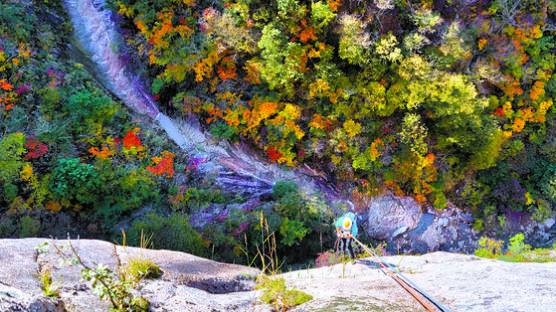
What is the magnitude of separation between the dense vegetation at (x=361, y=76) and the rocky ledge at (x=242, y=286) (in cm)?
436

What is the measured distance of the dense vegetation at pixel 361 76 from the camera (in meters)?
7.52

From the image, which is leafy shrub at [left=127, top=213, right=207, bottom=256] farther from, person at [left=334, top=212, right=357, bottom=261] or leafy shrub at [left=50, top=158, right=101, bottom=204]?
person at [left=334, top=212, right=357, bottom=261]

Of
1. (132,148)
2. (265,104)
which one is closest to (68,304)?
(132,148)

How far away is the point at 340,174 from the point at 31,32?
749 cm

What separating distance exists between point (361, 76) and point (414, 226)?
4.20m

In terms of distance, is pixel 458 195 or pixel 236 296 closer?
pixel 236 296

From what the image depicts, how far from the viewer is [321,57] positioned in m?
7.80

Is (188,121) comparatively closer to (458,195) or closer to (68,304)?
(68,304)

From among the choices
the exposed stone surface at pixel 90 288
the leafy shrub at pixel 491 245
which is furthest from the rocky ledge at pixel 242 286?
the leafy shrub at pixel 491 245

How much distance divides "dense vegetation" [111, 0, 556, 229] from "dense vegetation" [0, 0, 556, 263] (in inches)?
1.3

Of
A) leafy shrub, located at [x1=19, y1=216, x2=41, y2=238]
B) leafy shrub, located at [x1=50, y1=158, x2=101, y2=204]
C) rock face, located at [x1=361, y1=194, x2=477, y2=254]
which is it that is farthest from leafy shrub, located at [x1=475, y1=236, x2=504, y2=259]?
leafy shrub, located at [x1=19, y1=216, x2=41, y2=238]

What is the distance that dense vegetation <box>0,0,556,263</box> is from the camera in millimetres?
7066

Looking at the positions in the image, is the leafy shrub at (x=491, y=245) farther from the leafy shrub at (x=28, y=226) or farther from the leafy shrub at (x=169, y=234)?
A: the leafy shrub at (x=28, y=226)

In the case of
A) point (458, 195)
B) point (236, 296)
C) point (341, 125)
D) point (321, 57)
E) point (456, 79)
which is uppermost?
point (321, 57)
